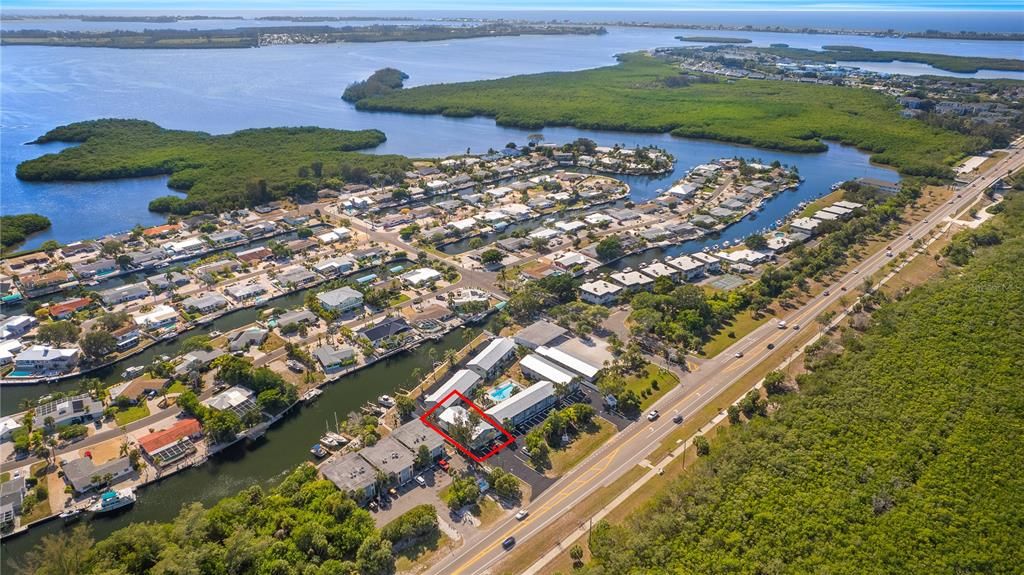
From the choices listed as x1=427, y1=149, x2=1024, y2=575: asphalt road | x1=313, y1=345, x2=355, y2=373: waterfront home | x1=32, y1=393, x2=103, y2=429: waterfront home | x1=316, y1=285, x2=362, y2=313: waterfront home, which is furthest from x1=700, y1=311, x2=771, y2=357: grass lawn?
x1=32, y1=393, x2=103, y2=429: waterfront home

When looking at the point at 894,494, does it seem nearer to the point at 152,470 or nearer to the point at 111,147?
the point at 152,470

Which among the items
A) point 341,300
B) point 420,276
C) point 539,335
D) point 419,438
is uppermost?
point 539,335

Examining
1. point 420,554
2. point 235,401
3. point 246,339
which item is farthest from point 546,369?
point 246,339

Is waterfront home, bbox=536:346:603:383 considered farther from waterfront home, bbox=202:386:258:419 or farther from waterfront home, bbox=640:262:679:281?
waterfront home, bbox=202:386:258:419

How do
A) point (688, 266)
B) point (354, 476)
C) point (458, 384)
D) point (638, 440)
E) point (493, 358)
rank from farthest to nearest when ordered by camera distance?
point (688, 266) < point (493, 358) < point (458, 384) < point (638, 440) < point (354, 476)

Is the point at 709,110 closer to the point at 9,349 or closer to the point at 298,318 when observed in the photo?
the point at 298,318

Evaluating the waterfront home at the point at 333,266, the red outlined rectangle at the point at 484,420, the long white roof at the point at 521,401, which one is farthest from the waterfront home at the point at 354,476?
the waterfront home at the point at 333,266

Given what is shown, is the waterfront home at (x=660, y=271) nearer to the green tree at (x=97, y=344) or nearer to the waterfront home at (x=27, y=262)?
the green tree at (x=97, y=344)
